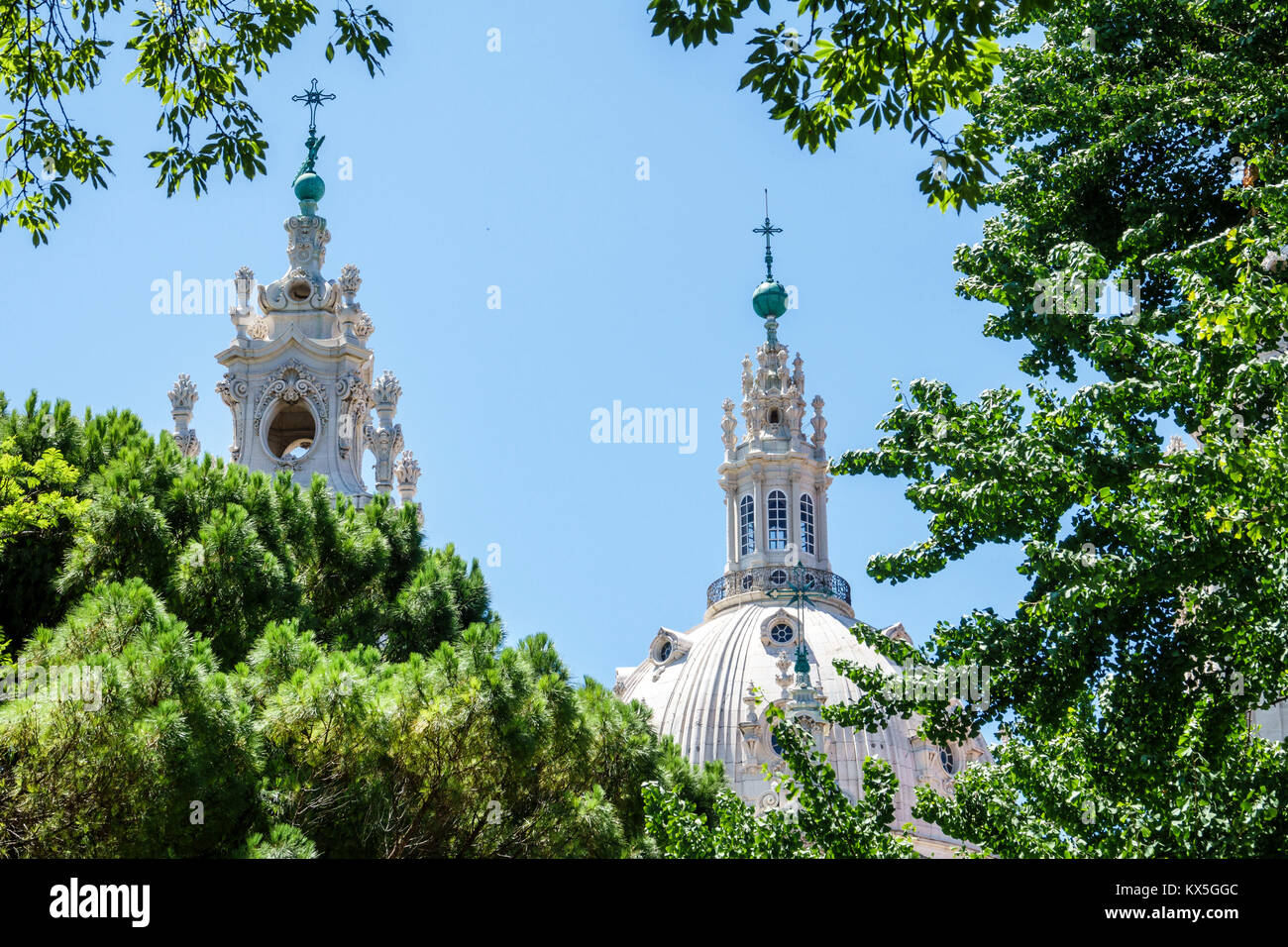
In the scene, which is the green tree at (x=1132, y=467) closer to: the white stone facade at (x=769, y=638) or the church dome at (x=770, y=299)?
the white stone facade at (x=769, y=638)

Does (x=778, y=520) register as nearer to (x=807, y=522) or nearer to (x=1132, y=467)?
(x=807, y=522)

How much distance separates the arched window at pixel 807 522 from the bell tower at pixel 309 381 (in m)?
35.0

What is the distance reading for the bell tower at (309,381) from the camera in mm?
49500

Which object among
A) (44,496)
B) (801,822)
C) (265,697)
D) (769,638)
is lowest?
(801,822)

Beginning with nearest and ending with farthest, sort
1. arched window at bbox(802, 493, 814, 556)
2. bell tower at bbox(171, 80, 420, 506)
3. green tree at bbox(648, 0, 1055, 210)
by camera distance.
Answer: green tree at bbox(648, 0, 1055, 210) → bell tower at bbox(171, 80, 420, 506) → arched window at bbox(802, 493, 814, 556)

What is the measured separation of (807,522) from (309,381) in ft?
125

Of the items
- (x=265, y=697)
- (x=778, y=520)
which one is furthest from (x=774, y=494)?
(x=265, y=697)

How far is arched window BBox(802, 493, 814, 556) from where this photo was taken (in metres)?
82.7

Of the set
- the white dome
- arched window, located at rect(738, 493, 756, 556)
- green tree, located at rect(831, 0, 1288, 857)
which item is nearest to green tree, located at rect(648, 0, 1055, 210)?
green tree, located at rect(831, 0, 1288, 857)

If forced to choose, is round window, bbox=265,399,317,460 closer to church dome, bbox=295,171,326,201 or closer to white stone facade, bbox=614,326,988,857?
church dome, bbox=295,171,326,201

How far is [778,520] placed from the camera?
8294 centimetres

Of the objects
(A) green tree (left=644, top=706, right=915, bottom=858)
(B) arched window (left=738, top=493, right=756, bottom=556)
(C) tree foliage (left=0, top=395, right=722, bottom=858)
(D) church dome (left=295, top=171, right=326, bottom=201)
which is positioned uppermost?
(D) church dome (left=295, top=171, right=326, bottom=201)

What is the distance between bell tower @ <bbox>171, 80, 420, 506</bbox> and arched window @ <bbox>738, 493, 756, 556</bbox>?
33565mm
